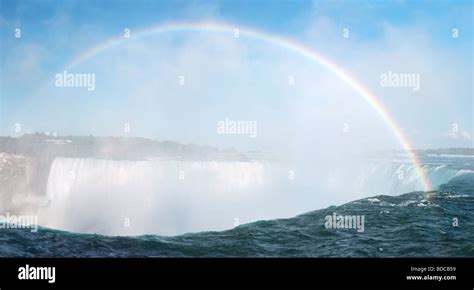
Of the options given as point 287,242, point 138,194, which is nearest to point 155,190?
point 138,194

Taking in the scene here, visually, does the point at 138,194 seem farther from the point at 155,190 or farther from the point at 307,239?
the point at 307,239

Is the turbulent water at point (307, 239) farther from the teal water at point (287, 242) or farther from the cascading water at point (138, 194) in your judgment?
the cascading water at point (138, 194)

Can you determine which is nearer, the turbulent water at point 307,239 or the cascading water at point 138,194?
the turbulent water at point 307,239

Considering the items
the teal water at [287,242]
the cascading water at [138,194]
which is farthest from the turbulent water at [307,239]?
the cascading water at [138,194]

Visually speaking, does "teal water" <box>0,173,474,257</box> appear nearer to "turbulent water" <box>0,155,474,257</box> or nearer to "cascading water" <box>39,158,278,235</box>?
"turbulent water" <box>0,155,474,257</box>

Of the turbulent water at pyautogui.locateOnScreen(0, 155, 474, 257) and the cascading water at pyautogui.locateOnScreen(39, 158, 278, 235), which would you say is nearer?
the turbulent water at pyautogui.locateOnScreen(0, 155, 474, 257)

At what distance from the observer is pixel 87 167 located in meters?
13.8

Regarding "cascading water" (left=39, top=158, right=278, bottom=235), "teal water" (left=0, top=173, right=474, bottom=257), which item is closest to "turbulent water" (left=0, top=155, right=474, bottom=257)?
"teal water" (left=0, top=173, right=474, bottom=257)

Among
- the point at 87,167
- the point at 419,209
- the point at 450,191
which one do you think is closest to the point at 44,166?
the point at 87,167

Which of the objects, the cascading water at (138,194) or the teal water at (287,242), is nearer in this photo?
the teal water at (287,242)

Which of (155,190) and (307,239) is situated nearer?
(307,239)

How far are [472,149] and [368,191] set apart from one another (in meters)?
9.55
